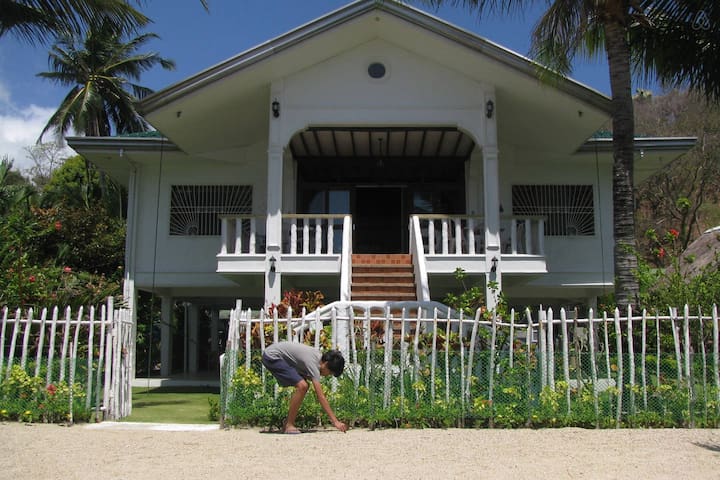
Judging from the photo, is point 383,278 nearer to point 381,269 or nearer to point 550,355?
point 381,269

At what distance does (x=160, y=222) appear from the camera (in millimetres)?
17406

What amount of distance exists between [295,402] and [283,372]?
361 millimetres

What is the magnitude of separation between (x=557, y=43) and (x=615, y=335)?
17.9ft

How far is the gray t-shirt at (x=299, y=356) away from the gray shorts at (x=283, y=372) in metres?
0.04

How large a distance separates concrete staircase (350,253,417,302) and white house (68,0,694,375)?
0.03 m

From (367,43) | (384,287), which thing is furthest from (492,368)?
(367,43)

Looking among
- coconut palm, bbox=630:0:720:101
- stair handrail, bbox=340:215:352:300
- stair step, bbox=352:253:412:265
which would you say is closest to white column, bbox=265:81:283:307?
stair handrail, bbox=340:215:352:300

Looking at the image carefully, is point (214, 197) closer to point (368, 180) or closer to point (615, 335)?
point (368, 180)

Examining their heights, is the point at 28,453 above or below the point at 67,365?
below

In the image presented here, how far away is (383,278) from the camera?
14578 millimetres

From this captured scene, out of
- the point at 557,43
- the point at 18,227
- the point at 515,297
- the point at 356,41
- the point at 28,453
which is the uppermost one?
the point at 356,41

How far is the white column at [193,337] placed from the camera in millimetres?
21234

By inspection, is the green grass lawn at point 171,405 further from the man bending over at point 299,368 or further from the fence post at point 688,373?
the fence post at point 688,373

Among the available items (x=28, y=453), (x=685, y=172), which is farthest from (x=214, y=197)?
(x=685, y=172)
